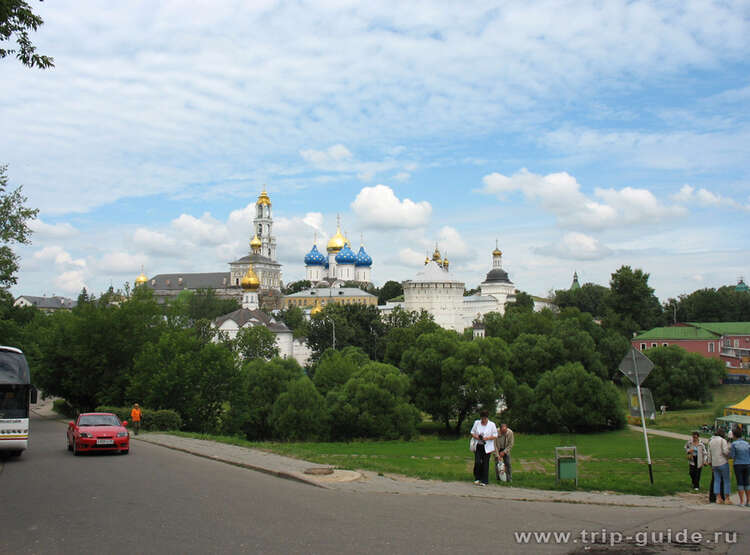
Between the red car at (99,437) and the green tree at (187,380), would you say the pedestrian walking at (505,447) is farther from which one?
the green tree at (187,380)

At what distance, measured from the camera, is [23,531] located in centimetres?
817

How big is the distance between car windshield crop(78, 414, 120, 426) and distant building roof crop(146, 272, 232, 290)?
464 feet

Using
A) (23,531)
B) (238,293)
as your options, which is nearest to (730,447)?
(23,531)

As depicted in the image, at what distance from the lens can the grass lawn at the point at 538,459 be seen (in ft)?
41.6

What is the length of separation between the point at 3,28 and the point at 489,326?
66.8m

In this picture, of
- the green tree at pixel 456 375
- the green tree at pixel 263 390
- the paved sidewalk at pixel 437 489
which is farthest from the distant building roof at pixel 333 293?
the paved sidewalk at pixel 437 489

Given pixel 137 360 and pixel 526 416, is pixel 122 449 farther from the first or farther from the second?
pixel 526 416

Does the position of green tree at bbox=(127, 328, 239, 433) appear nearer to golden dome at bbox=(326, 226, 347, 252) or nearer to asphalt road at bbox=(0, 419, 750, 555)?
asphalt road at bbox=(0, 419, 750, 555)

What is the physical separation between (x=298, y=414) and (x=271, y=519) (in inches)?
998

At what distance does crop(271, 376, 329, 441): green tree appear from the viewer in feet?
110

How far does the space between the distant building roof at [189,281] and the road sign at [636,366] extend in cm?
14823

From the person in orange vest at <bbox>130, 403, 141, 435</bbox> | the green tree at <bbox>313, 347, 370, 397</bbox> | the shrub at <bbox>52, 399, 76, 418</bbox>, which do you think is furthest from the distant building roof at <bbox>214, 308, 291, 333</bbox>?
the person in orange vest at <bbox>130, 403, 141, 435</bbox>

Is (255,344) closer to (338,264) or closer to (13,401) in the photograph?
(13,401)

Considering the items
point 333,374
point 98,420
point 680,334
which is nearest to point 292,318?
point 680,334
